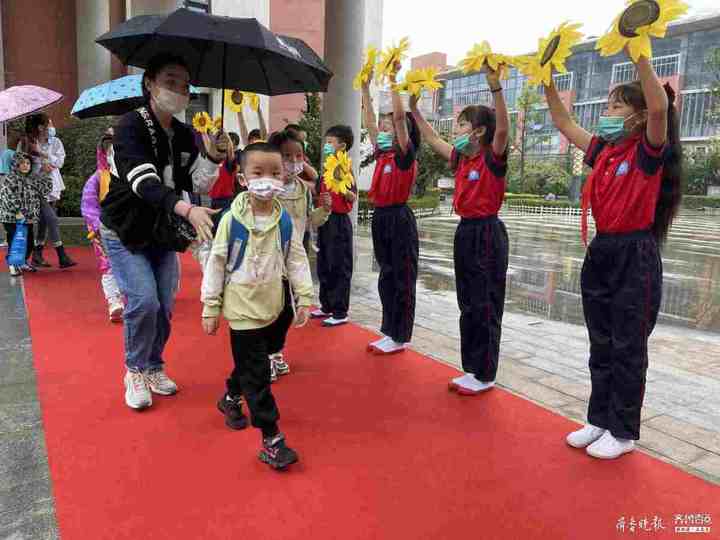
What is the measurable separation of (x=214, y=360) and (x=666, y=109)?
3229mm

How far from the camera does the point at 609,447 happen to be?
2959 mm

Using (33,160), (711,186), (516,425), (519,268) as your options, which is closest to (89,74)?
(33,160)

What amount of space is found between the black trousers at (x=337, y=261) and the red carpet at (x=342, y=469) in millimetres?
1402

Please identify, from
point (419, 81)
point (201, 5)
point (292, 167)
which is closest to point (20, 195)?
point (292, 167)

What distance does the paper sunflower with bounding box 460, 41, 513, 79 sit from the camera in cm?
325

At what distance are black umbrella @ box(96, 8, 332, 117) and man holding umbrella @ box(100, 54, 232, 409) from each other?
0.24 m

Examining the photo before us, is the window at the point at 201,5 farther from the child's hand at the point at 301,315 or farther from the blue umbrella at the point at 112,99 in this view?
the child's hand at the point at 301,315

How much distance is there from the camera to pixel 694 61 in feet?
136

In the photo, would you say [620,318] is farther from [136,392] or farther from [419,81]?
[136,392]

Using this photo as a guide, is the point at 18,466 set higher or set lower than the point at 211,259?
lower

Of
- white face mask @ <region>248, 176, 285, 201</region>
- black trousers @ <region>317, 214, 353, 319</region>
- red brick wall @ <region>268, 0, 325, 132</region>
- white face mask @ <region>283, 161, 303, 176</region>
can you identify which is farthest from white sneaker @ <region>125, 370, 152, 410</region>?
red brick wall @ <region>268, 0, 325, 132</region>

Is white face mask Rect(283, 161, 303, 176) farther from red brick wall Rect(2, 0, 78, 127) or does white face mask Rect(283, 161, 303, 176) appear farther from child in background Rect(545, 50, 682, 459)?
red brick wall Rect(2, 0, 78, 127)

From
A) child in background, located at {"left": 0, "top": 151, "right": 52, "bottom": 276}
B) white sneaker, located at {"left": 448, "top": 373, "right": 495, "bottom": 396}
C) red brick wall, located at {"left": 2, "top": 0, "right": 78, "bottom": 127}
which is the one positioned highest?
red brick wall, located at {"left": 2, "top": 0, "right": 78, "bottom": 127}

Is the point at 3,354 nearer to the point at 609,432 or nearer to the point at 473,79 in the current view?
the point at 609,432
